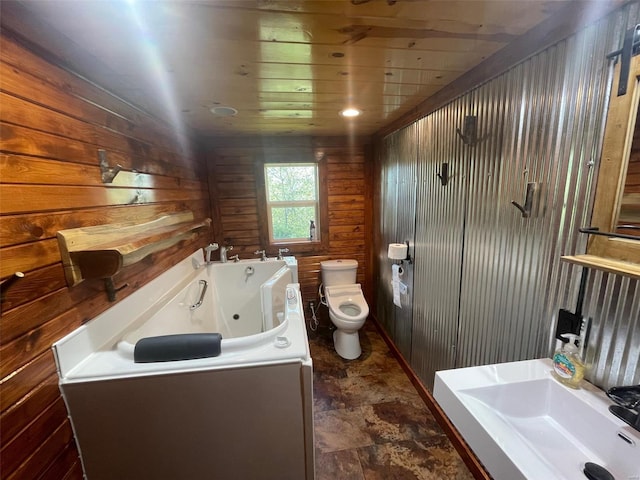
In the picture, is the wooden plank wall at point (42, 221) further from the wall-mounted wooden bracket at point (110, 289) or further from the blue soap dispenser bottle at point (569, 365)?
the blue soap dispenser bottle at point (569, 365)

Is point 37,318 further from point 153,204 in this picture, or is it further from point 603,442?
point 603,442

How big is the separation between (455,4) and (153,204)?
1.78 meters

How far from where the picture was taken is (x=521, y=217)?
1166mm

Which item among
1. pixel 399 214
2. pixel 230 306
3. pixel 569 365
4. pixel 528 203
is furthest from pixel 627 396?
pixel 230 306

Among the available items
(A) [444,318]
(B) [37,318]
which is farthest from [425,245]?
(B) [37,318]

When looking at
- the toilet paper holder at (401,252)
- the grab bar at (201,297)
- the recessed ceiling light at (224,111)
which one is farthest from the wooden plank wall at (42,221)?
the toilet paper holder at (401,252)

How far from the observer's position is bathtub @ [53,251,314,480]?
107 centimetres

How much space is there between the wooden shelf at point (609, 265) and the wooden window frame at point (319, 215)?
233 centimetres

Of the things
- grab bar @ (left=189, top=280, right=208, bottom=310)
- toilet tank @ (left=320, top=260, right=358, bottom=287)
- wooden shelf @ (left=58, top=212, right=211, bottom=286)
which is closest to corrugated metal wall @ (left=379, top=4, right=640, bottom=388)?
toilet tank @ (left=320, top=260, right=358, bottom=287)

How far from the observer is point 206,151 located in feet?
9.09

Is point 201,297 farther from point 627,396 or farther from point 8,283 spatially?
point 627,396

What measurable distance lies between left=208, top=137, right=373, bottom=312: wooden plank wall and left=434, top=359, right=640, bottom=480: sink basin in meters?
2.20

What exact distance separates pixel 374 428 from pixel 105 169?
2169 millimetres

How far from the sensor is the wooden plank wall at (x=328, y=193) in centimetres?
285
